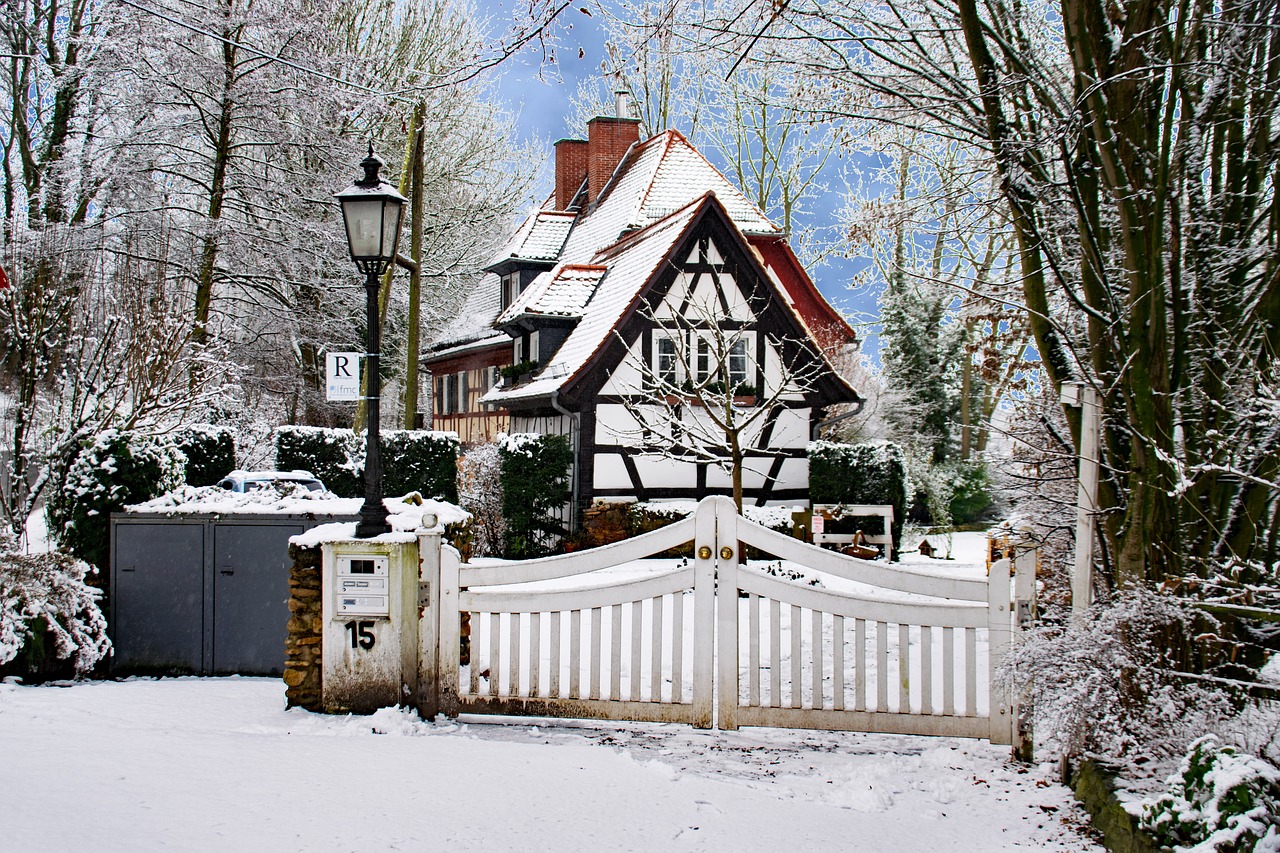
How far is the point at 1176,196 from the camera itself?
13.8 feet

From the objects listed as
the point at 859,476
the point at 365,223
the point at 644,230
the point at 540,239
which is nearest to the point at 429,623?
the point at 365,223

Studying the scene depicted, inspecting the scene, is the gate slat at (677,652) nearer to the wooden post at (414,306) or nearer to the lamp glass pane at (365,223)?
the lamp glass pane at (365,223)

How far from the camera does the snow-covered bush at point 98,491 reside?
25.7 feet

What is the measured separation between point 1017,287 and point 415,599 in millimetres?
4363

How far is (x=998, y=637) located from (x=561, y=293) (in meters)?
15.5

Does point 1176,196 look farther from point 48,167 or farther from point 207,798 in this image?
point 48,167

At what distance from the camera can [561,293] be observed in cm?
1969

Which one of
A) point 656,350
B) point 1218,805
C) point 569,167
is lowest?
point 1218,805

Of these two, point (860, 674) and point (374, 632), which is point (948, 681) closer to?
point (860, 674)

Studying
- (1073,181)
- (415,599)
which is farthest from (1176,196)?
(415,599)

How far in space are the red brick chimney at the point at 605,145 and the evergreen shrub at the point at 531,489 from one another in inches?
408

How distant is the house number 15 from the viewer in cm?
573

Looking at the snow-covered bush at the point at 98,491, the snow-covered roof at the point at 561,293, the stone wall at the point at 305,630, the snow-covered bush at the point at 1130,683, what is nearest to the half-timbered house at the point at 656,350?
the snow-covered roof at the point at 561,293

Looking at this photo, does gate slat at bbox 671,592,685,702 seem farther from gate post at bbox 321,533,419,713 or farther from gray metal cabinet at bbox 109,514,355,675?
gray metal cabinet at bbox 109,514,355,675
